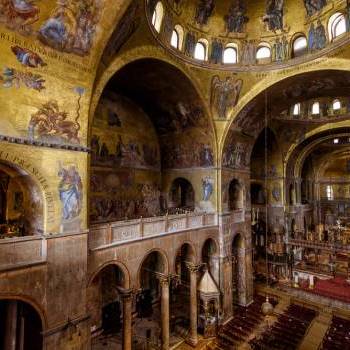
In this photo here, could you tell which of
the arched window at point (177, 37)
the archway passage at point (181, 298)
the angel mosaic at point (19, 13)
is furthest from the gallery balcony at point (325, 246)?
the angel mosaic at point (19, 13)

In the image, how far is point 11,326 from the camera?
8867 millimetres

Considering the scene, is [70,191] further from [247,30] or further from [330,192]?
→ [330,192]

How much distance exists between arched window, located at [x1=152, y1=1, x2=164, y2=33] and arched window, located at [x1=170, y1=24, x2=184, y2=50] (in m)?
1.21

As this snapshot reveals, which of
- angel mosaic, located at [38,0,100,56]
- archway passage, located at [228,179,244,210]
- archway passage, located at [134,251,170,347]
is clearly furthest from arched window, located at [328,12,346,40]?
archway passage, located at [134,251,170,347]

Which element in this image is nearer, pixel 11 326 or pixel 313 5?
pixel 11 326

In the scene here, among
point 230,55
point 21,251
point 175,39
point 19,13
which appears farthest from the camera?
point 230,55

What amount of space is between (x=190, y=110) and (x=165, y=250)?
8.45 m

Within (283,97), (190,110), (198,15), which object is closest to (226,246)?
(190,110)

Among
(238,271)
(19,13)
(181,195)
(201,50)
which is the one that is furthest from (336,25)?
(238,271)

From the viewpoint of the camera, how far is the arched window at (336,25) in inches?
497

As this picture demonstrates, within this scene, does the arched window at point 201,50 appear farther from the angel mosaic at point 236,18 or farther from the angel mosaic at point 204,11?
the angel mosaic at point 236,18

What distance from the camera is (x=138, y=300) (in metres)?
17.1

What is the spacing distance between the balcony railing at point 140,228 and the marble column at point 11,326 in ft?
10.3

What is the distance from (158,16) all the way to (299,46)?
26.3 feet
